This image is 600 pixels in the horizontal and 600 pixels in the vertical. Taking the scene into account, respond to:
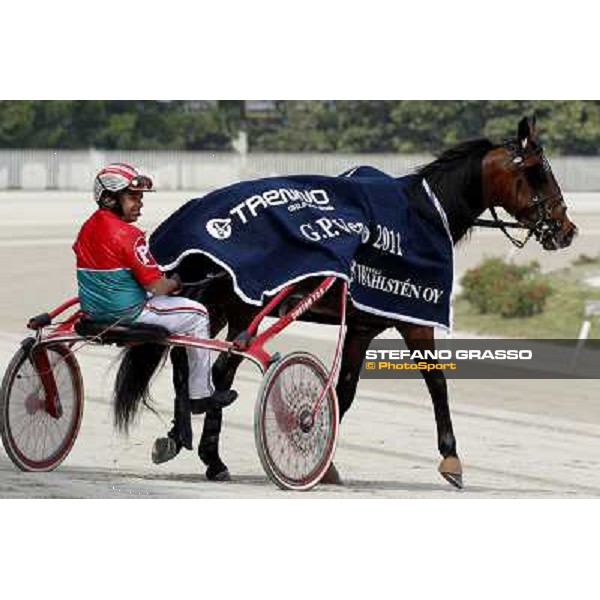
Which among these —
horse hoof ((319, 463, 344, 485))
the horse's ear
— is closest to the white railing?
the horse's ear

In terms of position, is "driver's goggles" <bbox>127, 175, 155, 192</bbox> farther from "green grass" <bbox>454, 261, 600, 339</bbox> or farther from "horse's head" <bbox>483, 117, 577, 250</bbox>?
"green grass" <bbox>454, 261, 600, 339</bbox>

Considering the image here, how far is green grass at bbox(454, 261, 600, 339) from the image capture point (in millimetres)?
23031

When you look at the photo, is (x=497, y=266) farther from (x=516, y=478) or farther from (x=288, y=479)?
(x=288, y=479)

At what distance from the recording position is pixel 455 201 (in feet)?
40.3

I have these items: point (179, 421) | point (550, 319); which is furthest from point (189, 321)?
point (550, 319)

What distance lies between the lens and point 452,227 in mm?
12273

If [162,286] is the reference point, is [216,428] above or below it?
below

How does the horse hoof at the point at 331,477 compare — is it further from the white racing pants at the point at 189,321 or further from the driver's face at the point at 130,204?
the driver's face at the point at 130,204

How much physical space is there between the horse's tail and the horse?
90mm

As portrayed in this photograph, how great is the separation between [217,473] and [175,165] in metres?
19.7

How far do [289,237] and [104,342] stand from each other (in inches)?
49.2

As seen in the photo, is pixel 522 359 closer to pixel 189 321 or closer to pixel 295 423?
pixel 295 423

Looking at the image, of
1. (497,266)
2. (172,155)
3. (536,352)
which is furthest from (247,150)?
(536,352)

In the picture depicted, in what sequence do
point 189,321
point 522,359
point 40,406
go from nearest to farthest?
point 189,321 → point 40,406 → point 522,359
